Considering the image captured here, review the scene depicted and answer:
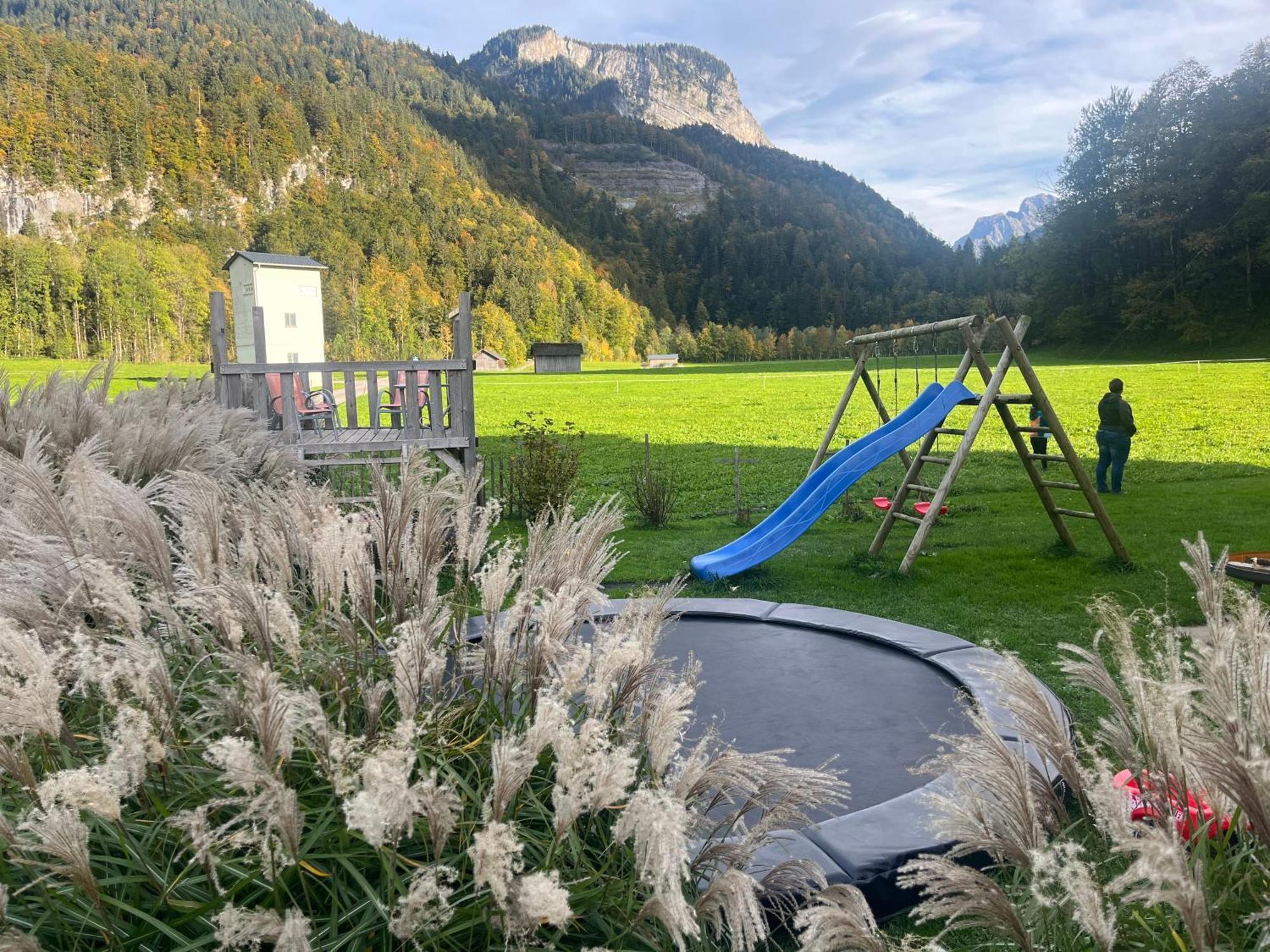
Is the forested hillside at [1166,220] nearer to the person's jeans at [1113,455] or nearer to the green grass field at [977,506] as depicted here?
the green grass field at [977,506]

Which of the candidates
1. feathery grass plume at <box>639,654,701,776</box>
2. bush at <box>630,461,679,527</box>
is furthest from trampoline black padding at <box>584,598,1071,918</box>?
bush at <box>630,461,679,527</box>

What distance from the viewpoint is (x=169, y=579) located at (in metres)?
1.76

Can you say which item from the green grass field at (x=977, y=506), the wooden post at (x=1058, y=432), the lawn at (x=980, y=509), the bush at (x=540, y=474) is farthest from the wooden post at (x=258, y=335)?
the wooden post at (x=1058, y=432)

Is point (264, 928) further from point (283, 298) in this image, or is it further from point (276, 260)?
point (283, 298)

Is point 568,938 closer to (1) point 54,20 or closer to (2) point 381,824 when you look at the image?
(2) point 381,824

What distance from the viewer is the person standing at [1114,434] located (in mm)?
10836

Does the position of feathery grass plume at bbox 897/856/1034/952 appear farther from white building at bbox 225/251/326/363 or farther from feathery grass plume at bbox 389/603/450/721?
white building at bbox 225/251/326/363

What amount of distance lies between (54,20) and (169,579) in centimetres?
15984

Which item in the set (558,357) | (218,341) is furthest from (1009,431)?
(558,357)

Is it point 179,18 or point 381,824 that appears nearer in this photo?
point 381,824

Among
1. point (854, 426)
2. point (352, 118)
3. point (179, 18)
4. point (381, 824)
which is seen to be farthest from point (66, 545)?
point (179, 18)

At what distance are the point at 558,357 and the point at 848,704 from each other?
75665mm

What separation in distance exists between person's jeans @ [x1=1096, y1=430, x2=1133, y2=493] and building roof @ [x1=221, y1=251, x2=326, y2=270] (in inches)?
776

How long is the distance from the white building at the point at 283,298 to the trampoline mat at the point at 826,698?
63.8 feet
